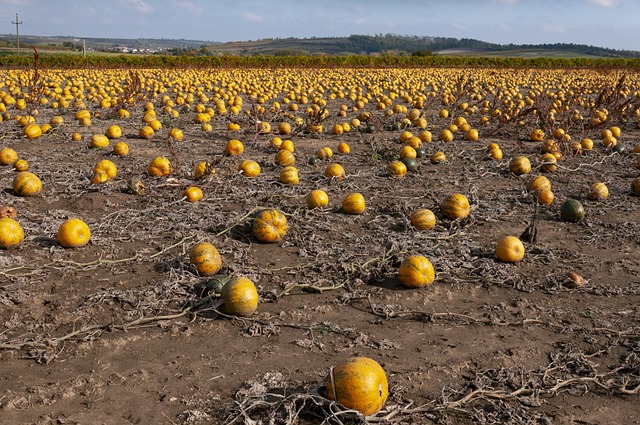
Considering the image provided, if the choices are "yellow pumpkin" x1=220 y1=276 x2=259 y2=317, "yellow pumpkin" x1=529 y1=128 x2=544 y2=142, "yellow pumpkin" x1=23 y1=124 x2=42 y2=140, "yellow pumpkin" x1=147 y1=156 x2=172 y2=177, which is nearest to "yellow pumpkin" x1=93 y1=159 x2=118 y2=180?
"yellow pumpkin" x1=147 y1=156 x2=172 y2=177

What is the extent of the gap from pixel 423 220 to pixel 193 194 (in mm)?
3480

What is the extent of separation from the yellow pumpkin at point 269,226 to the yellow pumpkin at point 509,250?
262 centimetres

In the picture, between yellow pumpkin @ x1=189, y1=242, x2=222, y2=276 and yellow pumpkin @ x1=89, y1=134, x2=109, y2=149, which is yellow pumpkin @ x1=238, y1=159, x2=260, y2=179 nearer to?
A: yellow pumpkin @ x1=89, y1=134, x2=109, y2=149

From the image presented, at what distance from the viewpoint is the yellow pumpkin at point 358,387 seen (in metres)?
3.55

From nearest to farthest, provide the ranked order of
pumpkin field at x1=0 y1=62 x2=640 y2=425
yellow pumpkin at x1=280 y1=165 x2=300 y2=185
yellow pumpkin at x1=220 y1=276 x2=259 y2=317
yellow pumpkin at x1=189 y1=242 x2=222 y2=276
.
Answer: pumpkin field at x1=0 y1=62 x2=640 y2=425, yellow pumpkin at x1=220 y1=276 x2=259 y2=317, yellow pumpkin at x1=189 y1=242 x2=222 y2=276, yellow pumpkin at x1=280 y1=165 x2=300 y2=185

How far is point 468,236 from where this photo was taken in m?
7.16

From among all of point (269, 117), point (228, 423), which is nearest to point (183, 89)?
point (269, 117)

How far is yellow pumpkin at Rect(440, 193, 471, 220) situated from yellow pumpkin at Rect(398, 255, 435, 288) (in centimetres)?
204

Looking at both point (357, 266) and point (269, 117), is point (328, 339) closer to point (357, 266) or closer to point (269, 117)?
point (357, 266)

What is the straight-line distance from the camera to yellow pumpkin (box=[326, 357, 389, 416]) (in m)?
3.55

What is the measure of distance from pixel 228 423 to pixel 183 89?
24.5 metres

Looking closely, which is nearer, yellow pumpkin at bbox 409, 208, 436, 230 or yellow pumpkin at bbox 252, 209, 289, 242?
yellow pumpkin at bbox 252, 209, 289, 242

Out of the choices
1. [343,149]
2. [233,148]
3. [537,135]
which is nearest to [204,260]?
[233,148]

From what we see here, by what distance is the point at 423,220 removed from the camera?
7215mm
